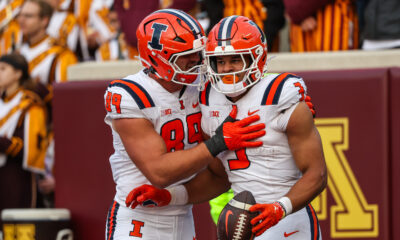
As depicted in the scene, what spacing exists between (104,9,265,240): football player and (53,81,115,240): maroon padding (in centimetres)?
184

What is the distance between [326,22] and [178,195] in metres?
2.54

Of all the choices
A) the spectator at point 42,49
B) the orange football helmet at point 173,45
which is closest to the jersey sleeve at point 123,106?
the orange football helmet at point 173,45

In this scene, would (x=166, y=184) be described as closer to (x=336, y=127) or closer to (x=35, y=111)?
(x=336, y=127)

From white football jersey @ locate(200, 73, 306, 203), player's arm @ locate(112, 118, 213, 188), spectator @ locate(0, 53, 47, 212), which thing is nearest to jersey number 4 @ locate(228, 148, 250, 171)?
white football jersey @ locate(200, 73, 306, 203)

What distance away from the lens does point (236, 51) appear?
369cm

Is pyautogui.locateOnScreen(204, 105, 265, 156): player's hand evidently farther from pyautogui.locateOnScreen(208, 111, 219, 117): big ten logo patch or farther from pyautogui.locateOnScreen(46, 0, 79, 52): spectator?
pyautogui.locateOnScreen(46, 0, 79, 52): spectator

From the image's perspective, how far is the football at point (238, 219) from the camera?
358cm

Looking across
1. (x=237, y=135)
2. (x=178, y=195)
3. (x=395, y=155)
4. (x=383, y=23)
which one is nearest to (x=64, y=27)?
(x=383, y=23)

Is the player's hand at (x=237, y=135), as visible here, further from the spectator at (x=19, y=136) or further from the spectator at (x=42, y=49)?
the spectator at (x=42, y=49)

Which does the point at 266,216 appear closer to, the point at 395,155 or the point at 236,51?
the point at 236,51

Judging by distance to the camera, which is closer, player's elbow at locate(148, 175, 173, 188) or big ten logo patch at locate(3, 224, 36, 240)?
player's elbow at locate(148, 175, 173, 188)

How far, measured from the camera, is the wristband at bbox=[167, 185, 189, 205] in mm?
4039

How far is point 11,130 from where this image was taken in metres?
6.59

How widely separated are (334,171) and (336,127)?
30cm
